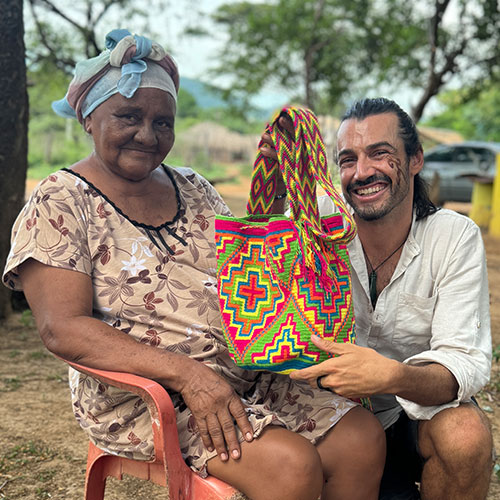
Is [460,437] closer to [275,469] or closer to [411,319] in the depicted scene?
[411,319]

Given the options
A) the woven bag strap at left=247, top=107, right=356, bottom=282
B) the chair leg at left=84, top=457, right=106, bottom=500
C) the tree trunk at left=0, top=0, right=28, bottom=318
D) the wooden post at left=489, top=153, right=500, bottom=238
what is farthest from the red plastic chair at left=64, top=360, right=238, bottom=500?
the wooden post at left=489, top=153, right=500, bottom=238

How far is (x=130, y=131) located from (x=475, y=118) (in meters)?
38.8

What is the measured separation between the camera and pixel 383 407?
2.34 meters

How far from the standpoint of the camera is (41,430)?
3.39 meters

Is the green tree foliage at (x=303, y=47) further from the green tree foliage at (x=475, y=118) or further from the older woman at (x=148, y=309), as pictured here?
the older woman at (x=148, y=309)

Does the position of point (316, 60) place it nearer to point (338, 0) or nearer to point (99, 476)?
point (338, 0)

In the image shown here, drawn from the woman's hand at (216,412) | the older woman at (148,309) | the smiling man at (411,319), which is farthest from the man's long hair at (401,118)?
the woman's hand at (216,412)

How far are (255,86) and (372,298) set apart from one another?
18593mm

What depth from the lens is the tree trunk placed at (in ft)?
16.0

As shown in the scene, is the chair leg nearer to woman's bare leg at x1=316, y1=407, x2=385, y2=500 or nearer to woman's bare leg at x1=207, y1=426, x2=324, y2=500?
woman's bare leg at x1=207, y1=426, x2=324, y2=500

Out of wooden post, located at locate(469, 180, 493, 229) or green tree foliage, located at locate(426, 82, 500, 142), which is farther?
green tree foliage, located at locate(426, 82, 500, 142)

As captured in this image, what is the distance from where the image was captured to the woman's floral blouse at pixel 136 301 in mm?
1932

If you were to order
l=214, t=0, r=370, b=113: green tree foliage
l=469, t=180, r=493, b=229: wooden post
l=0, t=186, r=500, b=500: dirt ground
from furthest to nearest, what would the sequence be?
l=214, t=0, r=370, b=113: green tree foliage < l=469, t=180, r=493, b=229: wooden post < l=0, t=186, r=500, b=500: dirt ground

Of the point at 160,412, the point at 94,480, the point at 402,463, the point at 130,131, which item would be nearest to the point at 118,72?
the point at 130,131
